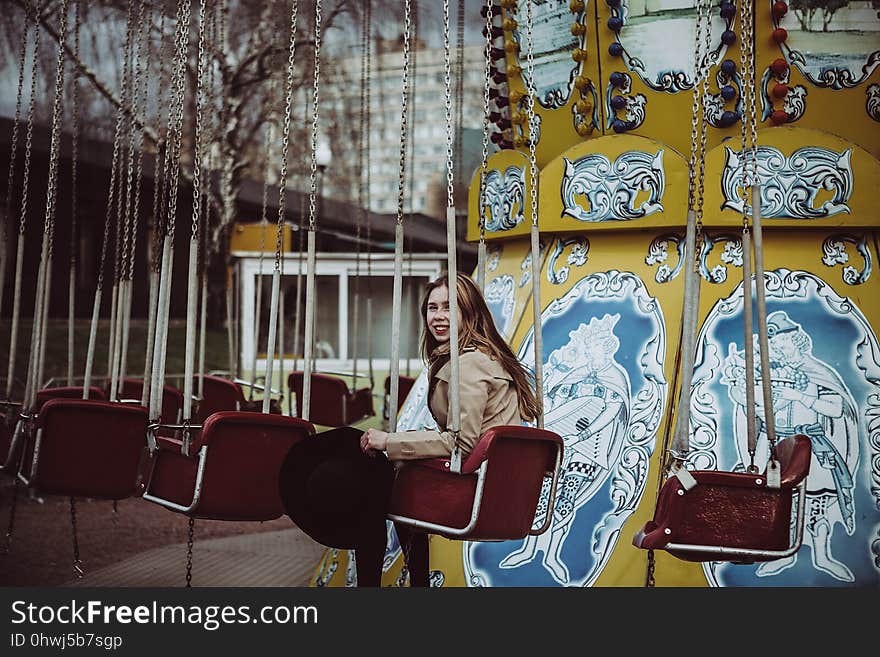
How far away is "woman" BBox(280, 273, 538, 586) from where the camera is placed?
373cm

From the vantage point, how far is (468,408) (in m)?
Result: 3.72

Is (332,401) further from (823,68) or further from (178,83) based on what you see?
(823,68)

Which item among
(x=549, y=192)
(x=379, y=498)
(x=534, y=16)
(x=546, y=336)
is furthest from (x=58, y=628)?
(x=534, y=16)

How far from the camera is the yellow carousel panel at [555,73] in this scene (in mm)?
5562

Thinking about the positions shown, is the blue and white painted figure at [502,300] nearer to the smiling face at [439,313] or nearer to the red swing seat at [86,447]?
the smiling face at [439,313]

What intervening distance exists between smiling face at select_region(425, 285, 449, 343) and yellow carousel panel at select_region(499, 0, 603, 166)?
1.91 m

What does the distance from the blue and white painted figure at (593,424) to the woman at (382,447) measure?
1165mm

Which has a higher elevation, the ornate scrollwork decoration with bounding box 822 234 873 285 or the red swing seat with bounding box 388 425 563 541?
the ornate scrollwork decoration with bounding box 822 234 873 285

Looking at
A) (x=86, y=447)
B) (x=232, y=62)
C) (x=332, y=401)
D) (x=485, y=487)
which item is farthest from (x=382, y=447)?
(x=232, y=62)

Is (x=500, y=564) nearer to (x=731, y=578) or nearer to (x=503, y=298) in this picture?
(x=731, y=578)

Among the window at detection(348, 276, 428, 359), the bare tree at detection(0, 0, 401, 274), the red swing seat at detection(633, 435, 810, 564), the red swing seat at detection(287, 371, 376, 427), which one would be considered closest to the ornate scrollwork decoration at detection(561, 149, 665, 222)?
the red swing seat at detection(633, 435, 810, 564)

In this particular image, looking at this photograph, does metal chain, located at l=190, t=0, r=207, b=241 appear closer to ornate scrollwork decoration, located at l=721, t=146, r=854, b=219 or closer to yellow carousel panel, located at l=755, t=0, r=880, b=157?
ornate scrollwork decoration, located at l=721, t=146, r=854, b=219

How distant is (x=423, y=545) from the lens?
14.4 feet

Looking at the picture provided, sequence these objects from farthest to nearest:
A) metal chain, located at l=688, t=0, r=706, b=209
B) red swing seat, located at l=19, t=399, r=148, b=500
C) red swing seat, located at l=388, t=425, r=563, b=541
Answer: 1. red swing seat, located at l=19, t=399, r=148, b=500
2. metal chain, located at l=688, t=0, r=706, b=209
3. red swing seat, located at l=388, t=425, r=563, b=541
